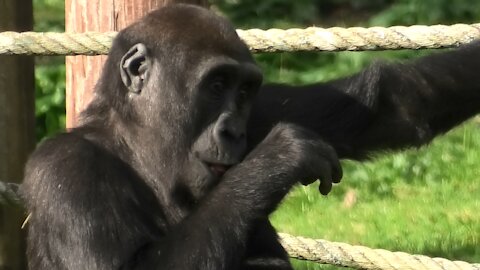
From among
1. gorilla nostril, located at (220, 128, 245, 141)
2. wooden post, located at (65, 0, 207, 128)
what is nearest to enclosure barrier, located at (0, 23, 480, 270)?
wooden post, located at (65, 0, 207, 128)

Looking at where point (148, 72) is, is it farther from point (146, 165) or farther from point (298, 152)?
point (298, 152)

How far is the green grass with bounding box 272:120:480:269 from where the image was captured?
18.8ft

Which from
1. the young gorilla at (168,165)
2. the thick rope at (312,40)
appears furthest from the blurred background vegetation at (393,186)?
the young gorilla at (168,165)

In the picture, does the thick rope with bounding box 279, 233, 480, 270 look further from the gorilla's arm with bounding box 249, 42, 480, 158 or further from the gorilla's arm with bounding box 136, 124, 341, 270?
the gorilla's arm with bounding box 136, 124, 341, 270

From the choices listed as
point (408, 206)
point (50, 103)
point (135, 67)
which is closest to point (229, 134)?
point (135, 67)

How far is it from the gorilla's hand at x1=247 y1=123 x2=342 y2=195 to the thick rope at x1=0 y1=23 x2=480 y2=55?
546mm

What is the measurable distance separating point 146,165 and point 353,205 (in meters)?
2.67

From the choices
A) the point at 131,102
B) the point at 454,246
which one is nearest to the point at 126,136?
the point at 131,102

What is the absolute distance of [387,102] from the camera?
4.28 m

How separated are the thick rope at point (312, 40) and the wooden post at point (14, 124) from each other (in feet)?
3.09

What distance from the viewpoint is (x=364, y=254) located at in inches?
175

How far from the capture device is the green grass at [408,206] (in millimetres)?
5742

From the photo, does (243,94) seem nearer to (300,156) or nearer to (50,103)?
(300,156)

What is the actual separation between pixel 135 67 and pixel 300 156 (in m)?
0.64
